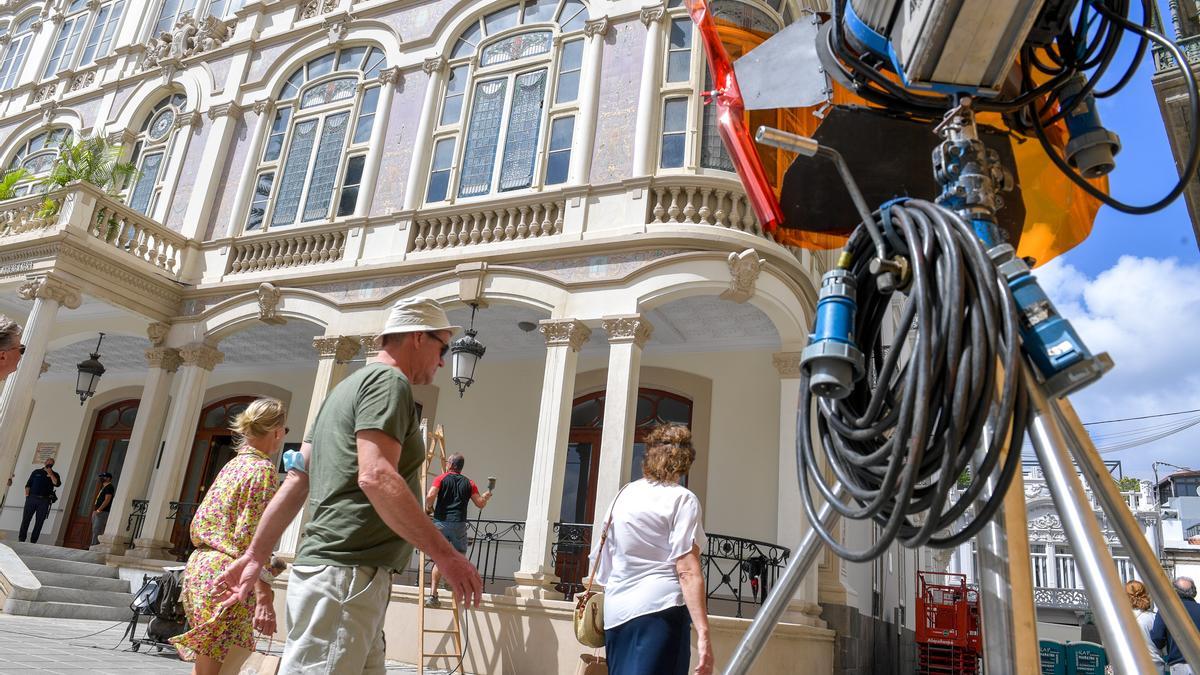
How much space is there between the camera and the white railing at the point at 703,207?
390 inches

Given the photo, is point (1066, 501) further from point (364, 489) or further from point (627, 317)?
point (627, 317)

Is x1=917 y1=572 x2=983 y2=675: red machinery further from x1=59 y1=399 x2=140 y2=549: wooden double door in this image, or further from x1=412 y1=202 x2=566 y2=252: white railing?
x1=59 y1=399 x2=140 y2=549: wooden double door

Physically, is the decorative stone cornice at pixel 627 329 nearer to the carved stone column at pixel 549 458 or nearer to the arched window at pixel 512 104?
the carved stone column at pixel 549 458

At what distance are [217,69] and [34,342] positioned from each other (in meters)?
6.59

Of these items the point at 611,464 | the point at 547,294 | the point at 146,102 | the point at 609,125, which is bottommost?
the point at 611,464

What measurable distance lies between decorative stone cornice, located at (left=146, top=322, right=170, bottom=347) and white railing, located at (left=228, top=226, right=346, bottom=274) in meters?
1.46

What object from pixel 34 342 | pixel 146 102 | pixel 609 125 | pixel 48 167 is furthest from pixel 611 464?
pixel 48 167

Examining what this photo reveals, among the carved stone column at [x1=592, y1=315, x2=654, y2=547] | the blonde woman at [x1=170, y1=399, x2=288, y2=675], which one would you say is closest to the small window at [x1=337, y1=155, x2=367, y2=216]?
→ the carved stone column at [x1=592, y1=315, x2=654, y2=547]

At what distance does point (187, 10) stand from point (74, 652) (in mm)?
15086

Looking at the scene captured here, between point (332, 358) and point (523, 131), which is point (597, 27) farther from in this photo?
point (332, 358)

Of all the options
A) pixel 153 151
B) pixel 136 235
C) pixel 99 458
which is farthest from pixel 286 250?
pixel 99 458

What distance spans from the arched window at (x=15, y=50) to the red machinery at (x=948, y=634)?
24143 millimetres

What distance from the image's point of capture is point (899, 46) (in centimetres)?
191

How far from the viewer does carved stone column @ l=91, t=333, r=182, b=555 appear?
12.2 meters
